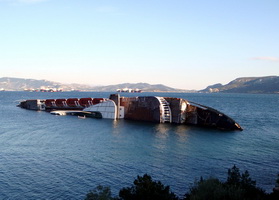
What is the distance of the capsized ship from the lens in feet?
215

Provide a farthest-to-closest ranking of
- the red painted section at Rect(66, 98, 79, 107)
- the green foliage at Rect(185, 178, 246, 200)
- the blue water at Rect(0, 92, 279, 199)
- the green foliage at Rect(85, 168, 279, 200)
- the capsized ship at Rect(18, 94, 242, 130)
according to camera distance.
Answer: the red painted section at Rect(66, 98, 79, 107), the capsized ship at Rect(18, 94, 242, 130), the blue water at Rect(0, 92, 279, 199), the green foliage at Rect(185, 178, 246, 200), the green foliage at Rect(85, 168, 279, 200)

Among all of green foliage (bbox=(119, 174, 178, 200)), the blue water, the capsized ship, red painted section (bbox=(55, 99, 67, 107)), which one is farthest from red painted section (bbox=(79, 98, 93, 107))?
green foliage (bbox=(119, 174, 178, 200))

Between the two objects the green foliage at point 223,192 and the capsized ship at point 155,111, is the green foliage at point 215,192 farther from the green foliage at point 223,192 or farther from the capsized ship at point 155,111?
the capsized ship at point 155,111

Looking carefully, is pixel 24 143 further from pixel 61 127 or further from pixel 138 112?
pixel 138 112

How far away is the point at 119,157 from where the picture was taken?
126 feet

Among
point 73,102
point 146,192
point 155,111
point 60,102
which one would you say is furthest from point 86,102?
point 146,192

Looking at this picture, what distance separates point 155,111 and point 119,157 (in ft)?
115

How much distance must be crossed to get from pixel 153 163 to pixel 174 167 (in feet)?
8.89

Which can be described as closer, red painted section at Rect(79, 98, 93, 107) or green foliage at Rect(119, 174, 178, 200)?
green foliage at Rect(119, 174, 178, 200)

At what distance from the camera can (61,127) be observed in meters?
64.7

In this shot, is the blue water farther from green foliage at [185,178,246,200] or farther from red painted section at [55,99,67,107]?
red painted section at [55,99,67,107]

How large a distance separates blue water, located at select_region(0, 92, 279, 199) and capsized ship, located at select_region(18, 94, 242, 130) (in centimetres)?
538

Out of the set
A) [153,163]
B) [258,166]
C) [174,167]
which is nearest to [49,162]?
[153,163]

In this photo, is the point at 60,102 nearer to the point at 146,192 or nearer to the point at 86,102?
the point at 86,102
